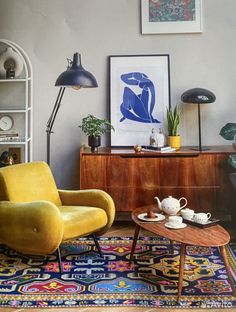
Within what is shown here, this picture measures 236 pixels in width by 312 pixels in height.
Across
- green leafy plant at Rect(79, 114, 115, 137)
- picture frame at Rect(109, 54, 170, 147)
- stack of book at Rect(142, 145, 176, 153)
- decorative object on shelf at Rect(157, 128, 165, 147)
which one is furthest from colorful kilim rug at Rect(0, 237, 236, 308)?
picture frame at Rect(109, 54, 170, 147)

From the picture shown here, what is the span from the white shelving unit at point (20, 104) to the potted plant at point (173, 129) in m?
1.51

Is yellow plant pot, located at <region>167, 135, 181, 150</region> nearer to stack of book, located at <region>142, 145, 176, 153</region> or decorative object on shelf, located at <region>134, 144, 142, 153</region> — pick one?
stack of book, located at <region>142, 145, 176, 153</region>

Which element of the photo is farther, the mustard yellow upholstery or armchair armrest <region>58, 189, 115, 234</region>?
armchair armrest <region>58, 189, 115, 234</region>

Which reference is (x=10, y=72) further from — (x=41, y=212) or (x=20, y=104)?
(x=41, y=212)

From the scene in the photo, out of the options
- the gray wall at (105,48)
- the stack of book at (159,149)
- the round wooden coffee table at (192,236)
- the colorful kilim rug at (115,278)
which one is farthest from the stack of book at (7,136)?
the round wooden coffee table at (192,236)

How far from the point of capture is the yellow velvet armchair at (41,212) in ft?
8.41

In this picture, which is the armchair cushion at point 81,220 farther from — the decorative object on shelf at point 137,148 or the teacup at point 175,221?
the decorative object on shelf at point 137,148

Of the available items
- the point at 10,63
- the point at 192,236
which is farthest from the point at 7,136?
the point at 192,236

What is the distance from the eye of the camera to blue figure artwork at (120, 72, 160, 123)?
4020 mm

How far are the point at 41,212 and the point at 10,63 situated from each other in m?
2.04

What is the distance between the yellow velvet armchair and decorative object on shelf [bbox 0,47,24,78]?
1.23 meters

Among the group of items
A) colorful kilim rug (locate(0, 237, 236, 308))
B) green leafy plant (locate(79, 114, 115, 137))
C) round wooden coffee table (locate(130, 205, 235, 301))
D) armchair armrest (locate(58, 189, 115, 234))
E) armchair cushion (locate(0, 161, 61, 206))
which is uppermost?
green leafy plant (locate(79, 114, 115, 137))

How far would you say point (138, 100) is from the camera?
4.03 metres

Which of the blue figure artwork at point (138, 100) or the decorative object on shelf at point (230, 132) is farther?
the blue figure artwork at point (138, 100)
